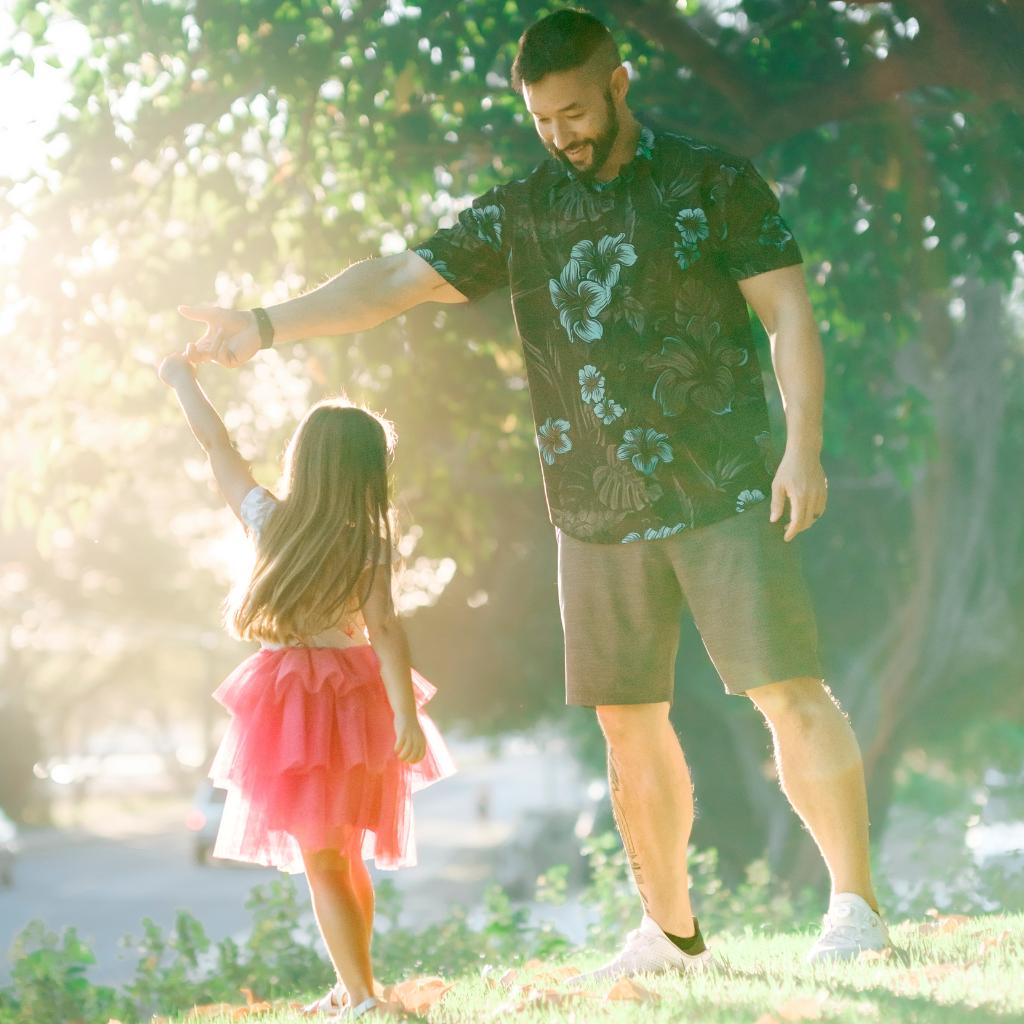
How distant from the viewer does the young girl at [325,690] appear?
10.2 ft

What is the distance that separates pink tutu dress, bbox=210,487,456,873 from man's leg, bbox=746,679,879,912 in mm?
1037

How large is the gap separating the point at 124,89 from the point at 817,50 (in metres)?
3.80

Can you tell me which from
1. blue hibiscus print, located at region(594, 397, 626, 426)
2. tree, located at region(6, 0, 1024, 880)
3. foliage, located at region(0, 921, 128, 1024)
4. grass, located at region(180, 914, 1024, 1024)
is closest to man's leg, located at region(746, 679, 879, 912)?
grass, located at region(180, 914, 1024, 1024)

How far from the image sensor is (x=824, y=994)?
2.45 metres

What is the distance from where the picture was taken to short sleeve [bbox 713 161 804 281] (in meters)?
2.98

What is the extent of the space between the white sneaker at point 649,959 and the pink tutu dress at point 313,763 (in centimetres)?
60

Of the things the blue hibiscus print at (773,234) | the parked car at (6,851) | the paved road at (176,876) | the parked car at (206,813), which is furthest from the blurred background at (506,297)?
the parked car at (206,813)

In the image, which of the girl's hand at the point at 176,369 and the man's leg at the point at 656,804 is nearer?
the man's leg at the point at 656,804

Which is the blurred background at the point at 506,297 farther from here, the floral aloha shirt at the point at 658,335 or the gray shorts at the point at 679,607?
the gray shorts at the point at 679,607

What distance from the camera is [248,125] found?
6809mm

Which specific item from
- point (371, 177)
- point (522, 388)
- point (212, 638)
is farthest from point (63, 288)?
point (212, 638)

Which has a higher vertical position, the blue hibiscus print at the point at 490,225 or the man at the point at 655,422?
the blue hibiscus print at the point at 490,225

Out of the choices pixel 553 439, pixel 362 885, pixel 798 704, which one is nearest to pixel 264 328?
pixel 553 439

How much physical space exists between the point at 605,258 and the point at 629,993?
5.86 feet
